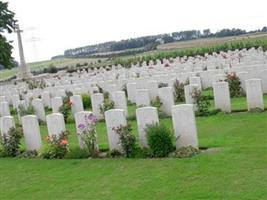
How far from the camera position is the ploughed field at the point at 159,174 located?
6922 millimetres

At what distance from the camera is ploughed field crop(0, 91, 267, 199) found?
6.92 metres

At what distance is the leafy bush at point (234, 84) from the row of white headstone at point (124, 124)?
6.45m

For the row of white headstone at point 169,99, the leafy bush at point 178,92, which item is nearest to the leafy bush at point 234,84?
the leafy bush at point 178,92

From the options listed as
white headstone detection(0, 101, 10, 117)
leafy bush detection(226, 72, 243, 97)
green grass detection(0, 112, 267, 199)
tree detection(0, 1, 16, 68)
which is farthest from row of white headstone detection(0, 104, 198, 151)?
tree detection(0, 1, 16, 68)

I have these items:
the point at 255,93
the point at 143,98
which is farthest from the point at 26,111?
the point at 255,93

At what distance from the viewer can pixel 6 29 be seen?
4081cm

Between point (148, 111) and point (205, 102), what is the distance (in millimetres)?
4215

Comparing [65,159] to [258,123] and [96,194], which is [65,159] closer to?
[96,194]

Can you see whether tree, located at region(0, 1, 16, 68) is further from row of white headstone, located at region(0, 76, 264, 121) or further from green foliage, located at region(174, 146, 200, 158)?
green foliage, located at region(174, 146, 200, 158)

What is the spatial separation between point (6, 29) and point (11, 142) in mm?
31484

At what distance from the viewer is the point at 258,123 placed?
10.8m

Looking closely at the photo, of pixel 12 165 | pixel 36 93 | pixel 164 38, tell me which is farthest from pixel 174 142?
pixel 164 38

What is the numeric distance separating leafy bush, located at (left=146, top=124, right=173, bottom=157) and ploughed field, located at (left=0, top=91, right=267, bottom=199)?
0.25 meters

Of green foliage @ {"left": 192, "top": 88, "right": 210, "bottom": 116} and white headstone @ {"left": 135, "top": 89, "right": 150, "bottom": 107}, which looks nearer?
green foliage @ {"left": 192, "top": 88, "right": 210, "bottom": 116}
